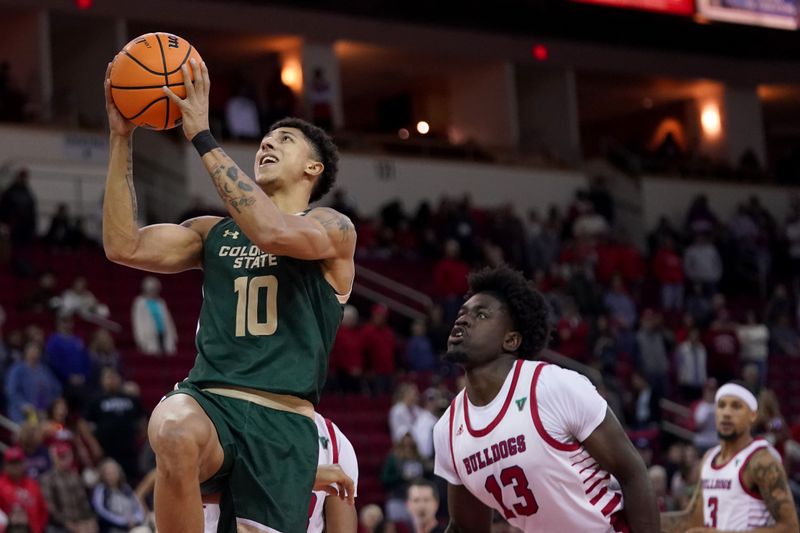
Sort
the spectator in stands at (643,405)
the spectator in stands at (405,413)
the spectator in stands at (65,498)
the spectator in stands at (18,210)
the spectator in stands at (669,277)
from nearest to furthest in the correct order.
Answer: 1. the spectator in stands at (65,498)
2. the spectator in stands at (405,413)
3. the spectator in stands at (643,405)
4. the spectator in stands at (18,210)
5. the spectator in stands at (669,277)

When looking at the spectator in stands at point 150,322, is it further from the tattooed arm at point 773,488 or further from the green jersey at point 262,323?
the green jersey at point 262,323

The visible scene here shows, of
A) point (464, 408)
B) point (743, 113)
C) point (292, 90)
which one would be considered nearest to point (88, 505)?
point (464, 408)

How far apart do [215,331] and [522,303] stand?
1.57 meters

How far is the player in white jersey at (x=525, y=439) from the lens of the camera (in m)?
5.99

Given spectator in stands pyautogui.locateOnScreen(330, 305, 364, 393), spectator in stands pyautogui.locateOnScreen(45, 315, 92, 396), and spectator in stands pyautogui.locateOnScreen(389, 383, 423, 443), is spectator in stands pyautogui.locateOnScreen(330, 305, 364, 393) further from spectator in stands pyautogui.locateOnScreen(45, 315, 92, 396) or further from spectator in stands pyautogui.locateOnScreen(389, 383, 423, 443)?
spectator in stands pyautogui.locateOnScreen(45, 315, 92, 396)

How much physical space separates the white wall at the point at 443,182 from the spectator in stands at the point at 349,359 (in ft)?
21.8

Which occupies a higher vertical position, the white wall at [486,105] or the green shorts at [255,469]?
the white wall at [486,105]

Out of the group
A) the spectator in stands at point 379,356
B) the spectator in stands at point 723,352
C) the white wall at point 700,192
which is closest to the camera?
the spectator in stands at point 379,356

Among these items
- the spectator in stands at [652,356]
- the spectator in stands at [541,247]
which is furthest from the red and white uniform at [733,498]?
the spectator in stands at [541,247]

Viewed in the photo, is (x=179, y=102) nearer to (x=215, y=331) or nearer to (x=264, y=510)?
(x=215, y=331)

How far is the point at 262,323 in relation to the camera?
5484 millimetres

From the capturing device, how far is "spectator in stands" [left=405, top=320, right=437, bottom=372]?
18.1 meters

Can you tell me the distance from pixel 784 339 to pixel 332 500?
59.5 feet

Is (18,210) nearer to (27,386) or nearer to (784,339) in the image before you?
(27,386)
